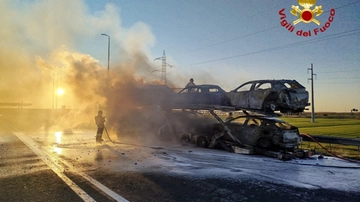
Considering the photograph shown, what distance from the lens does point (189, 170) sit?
25.9 feet

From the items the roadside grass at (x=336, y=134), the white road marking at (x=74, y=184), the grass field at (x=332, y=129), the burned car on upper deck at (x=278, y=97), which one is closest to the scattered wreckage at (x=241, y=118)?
the burned car on upper deck at (x=278, y=97)

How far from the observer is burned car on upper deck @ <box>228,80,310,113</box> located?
1024 centimetres

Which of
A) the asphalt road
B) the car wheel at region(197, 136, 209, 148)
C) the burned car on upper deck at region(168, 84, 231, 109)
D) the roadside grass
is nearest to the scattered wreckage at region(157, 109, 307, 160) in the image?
the car wheel at region(197, 136, 209, 148)

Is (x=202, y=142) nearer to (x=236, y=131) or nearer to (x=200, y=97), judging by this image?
(x=236, y=131)

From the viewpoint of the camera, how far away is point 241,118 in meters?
11.9

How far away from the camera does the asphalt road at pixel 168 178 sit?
18.0 ft

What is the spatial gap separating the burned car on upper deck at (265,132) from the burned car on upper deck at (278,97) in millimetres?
490

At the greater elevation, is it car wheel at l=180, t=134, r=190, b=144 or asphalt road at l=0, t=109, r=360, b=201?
car wheel at l=180, t=134, r=190, b=144

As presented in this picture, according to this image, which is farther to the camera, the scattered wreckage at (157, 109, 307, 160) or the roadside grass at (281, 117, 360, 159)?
the roadside grass at (281, 117, 360, 159)

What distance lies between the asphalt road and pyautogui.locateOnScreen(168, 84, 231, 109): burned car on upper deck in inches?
123

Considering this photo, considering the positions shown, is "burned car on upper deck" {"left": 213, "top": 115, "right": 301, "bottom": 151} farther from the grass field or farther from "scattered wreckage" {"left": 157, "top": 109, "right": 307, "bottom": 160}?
the grass field

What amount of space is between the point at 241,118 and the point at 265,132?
146 centimetres

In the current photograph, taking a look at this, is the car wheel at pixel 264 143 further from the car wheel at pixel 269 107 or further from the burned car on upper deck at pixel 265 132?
the car wheel at pixel 269 107

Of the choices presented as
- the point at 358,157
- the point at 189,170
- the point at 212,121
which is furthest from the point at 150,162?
the point at 358,157
